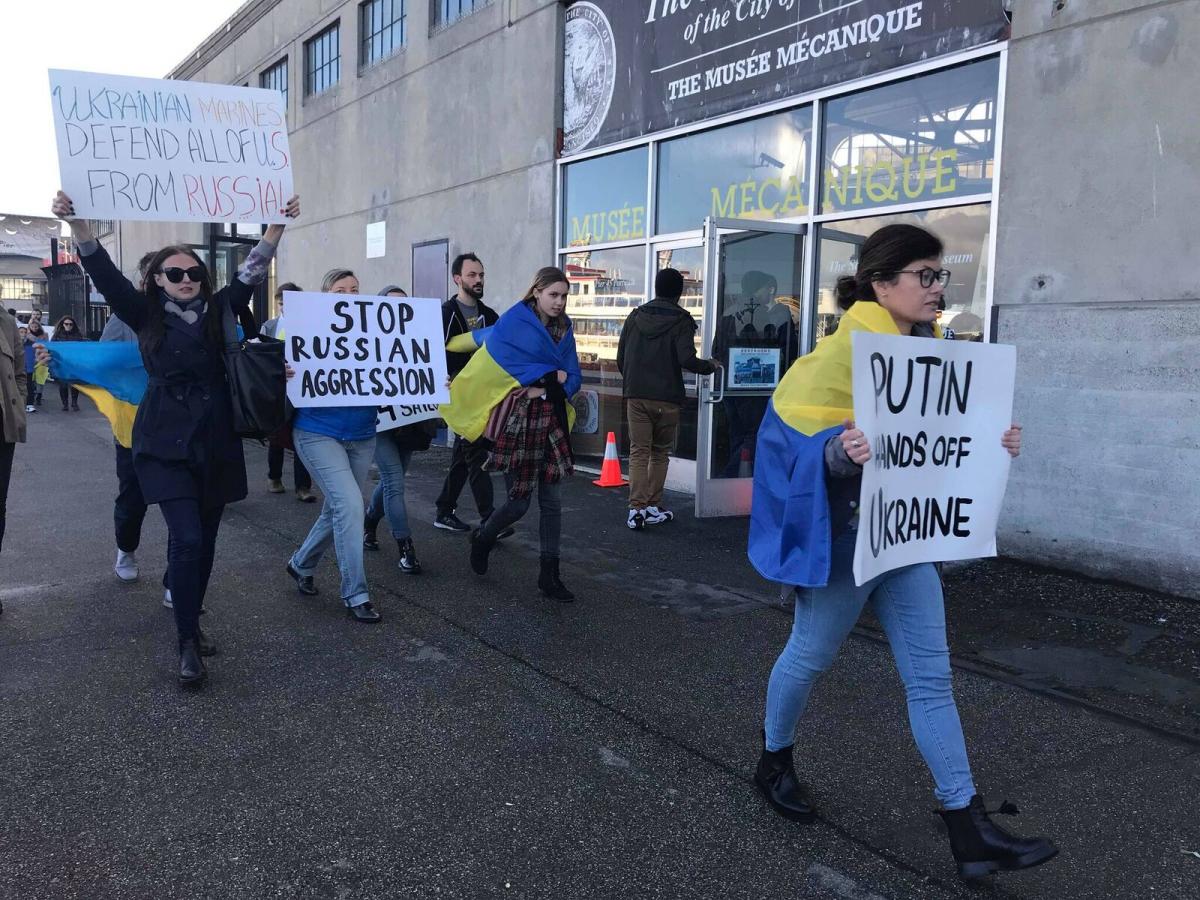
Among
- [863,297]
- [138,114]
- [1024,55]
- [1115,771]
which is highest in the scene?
[1024,55]

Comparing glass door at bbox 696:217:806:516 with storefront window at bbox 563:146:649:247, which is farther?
storefront window at bbox 563:146:649:247

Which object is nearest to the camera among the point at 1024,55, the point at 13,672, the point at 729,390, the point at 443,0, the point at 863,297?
the point at 863,297

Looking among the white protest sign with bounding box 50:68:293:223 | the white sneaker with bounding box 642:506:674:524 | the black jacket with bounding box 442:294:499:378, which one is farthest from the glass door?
the white protest sign with bounding box 50:68:293:223

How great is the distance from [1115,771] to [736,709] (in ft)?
4.57

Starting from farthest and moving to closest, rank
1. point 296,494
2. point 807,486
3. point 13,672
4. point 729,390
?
point 296,494 < point 729,390 < point 13,672 < point 807,486

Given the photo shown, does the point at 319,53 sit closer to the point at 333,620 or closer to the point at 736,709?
the point at 333,620

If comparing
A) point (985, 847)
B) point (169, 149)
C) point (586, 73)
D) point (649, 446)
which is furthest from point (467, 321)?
point (586, 73)

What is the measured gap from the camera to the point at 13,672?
166 inches

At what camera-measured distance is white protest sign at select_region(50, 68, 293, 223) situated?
4652mm

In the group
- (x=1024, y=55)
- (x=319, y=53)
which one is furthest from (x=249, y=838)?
(x=319, y=53)

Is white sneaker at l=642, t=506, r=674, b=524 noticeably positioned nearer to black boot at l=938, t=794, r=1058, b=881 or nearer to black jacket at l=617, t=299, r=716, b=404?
black jacket at l=617, t=299, r=716, b=404

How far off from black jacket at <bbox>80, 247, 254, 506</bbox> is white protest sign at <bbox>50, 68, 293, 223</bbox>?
744 mm

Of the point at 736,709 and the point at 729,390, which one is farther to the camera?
the point at 729,390

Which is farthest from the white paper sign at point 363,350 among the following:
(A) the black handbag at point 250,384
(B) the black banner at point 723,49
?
(B) the black banner at point 723,49
